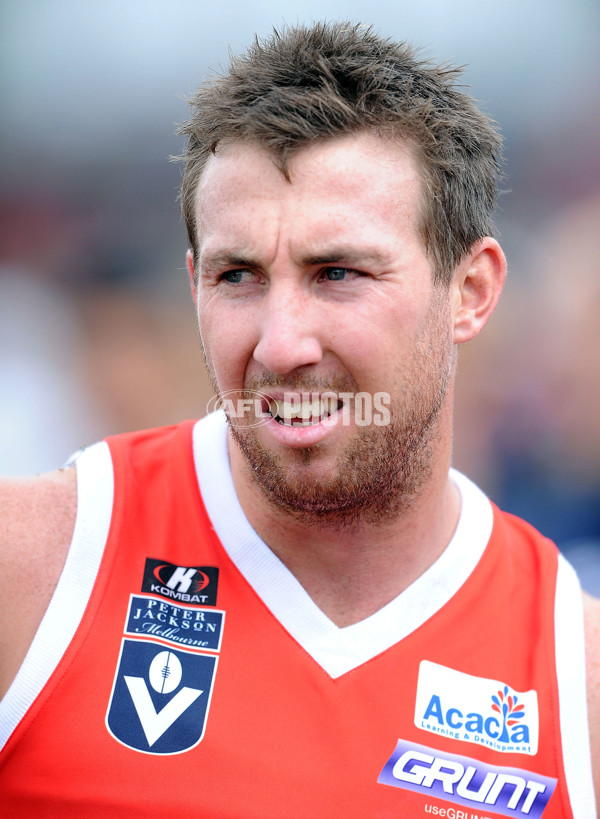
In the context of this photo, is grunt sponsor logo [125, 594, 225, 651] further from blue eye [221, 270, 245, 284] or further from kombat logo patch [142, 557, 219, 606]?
blue eye [221, 270, 245, 284]

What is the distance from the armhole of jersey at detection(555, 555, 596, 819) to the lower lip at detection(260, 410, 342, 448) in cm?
89

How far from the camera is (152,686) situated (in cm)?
194

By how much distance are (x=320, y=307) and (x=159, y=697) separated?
3.40 feet

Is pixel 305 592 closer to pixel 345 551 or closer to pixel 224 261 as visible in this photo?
pixel 345 551

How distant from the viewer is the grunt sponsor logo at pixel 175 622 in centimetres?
201

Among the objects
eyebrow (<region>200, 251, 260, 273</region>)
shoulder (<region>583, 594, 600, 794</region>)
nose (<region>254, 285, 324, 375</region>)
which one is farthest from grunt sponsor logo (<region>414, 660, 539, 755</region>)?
eyebrow (<region>200, 251, 260, 273</region>)

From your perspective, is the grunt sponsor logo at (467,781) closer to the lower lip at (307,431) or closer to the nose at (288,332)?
the lower lip at (307,431)

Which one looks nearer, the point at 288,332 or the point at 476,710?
the point at 288,332

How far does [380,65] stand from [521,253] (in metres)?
3.36

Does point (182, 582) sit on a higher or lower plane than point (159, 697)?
higher

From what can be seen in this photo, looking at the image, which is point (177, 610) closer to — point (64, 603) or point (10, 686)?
point (64, 603)

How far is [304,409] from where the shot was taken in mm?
1943

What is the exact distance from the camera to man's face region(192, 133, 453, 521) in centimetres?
190

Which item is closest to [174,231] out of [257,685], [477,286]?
[477,286]
